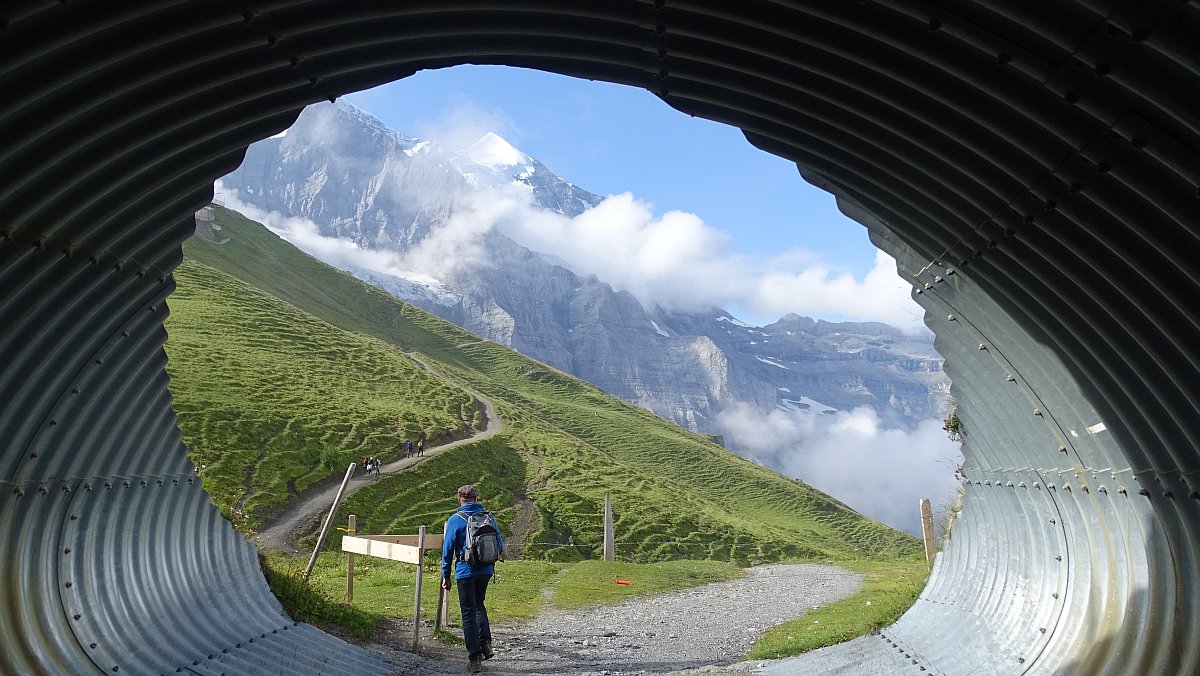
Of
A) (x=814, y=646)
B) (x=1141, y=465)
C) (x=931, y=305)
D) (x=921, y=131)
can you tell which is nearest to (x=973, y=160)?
(x=921, y=131)

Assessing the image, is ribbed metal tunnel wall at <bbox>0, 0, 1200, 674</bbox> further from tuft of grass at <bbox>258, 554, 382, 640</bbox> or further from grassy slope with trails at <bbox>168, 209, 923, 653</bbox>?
grassy slope with trails at <bbox>168, 209, 923, 653</bbox>

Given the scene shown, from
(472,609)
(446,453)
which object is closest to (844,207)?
(472,609)

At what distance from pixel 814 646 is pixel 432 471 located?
36233 millimetres

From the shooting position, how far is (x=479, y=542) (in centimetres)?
995

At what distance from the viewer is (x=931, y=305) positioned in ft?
27.3

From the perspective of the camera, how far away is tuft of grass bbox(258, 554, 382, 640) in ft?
38.7

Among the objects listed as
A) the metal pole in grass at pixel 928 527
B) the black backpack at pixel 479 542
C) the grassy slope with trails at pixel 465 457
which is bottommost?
the black backpack at pixel 479 542

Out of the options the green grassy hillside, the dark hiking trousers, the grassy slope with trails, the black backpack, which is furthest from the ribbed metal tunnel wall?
the green grassy hillside

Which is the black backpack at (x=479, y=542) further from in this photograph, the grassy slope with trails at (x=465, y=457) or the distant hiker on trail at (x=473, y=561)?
the grassy slope with trails at (x=465, y=457)

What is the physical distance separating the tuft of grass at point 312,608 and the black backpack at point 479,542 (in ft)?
9.54

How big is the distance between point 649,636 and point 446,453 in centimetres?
3769

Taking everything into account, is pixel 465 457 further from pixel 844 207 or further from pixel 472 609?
pixel 844 207

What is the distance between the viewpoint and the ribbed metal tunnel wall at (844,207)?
15.0ft

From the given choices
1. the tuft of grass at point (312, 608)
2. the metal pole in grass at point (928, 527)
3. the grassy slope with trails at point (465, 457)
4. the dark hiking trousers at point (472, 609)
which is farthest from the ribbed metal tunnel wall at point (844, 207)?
the metal pole in grass at point (928, 527)
